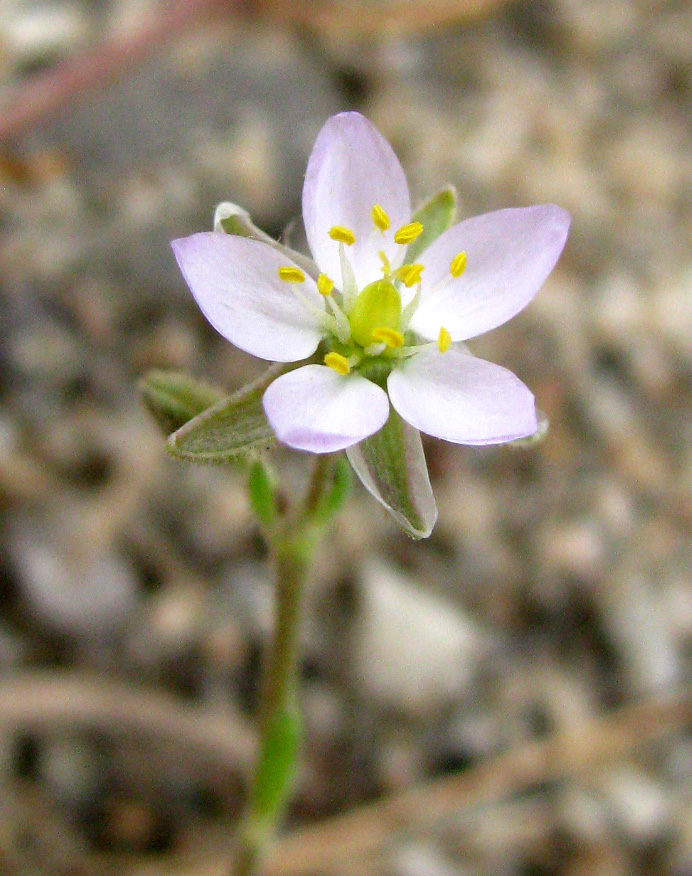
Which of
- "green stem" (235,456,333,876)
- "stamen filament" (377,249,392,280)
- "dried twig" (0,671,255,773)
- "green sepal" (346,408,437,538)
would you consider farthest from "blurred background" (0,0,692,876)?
"green sepal" (346,408,437,538)

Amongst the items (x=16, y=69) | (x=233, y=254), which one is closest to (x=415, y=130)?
(x=16, y=69)

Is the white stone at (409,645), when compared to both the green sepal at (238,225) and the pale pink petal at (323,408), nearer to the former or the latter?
the pale pink petal at (323,408)

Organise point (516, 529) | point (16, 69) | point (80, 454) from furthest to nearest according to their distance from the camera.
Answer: point (16, 69) < point (516, 529) < point (80, 454)

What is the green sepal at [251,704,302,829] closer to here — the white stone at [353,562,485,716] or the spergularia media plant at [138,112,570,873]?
the spergularia media plant at [138,112,570,873]

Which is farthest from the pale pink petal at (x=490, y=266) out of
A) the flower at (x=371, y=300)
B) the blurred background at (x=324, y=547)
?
the blurred background at (x=324, y=547)

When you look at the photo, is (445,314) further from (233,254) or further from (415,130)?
(415,130)

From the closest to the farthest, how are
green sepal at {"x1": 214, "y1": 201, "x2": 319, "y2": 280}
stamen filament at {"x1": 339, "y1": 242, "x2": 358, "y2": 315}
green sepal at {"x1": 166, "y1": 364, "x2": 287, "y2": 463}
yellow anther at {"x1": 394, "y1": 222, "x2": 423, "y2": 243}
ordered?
green sepal at {"x1": 166, "y1": 364, "x2": 287, "y2": 463} → green sepal at {"x1": 214, "y1": 201, "x2": 319, "y2": 280} → yellow anther at {"x1": 394, "y1": 222, "x2": 423, "y2": 243} → stamen filament at {"x1": 339, "y1": 242, "x2": 358, "y2": 315}
